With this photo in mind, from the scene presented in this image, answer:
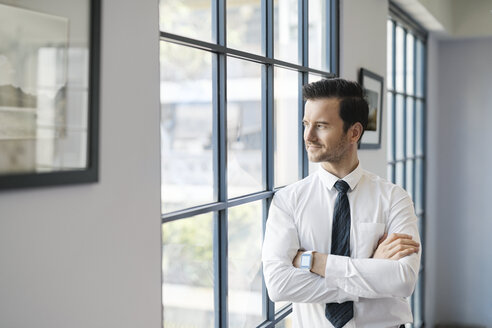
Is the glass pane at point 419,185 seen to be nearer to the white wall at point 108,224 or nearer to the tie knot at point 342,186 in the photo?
the tie knot at point 342,186

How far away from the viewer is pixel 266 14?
2.24 meters

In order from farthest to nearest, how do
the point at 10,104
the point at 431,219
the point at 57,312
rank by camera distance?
the point at 431,219 < the point at 57,312 < the point at 10,104

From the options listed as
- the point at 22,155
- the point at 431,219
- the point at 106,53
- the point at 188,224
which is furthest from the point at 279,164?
the point at 431,219

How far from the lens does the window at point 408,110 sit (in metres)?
4.25

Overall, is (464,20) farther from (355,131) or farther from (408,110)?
(355,131)

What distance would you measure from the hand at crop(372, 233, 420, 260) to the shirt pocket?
0.03m

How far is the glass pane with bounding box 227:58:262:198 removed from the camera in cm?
204

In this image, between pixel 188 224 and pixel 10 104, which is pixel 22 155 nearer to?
pixel 10 104

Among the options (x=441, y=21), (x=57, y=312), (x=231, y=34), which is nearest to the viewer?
(x=57, y=312)

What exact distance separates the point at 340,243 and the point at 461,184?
174 inches

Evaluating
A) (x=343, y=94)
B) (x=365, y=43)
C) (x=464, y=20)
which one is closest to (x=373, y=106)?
(x=365, y=43)

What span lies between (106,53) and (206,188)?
72 cm

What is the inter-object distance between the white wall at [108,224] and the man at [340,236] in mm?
486

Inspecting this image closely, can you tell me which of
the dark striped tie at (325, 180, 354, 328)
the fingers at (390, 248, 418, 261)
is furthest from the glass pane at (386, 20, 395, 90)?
the fingers at (390, 248, 418, 261)
